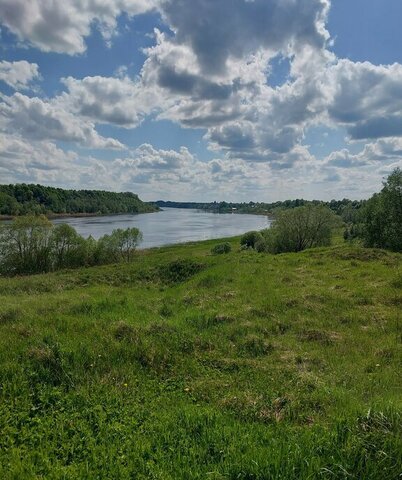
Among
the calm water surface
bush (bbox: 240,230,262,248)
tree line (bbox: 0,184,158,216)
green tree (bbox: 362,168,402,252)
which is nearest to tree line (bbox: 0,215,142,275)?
bush (bbox: 240,230,262,248)

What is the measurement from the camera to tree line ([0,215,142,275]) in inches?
1964

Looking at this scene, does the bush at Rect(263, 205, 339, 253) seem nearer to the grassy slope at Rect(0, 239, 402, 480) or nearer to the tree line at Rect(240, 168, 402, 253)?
the tree line at Rect(240, 168, 402, 253)

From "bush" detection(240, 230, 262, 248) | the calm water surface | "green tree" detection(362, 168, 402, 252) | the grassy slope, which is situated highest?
"green tree" detection(362, 168, 402, 252)

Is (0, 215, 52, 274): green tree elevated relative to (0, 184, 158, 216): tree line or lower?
lower

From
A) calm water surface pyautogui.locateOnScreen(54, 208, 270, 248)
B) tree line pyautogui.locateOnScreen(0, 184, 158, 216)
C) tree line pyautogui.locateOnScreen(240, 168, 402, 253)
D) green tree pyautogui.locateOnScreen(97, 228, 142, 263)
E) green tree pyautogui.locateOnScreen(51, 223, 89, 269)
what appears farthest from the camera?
tree line pyautogui.locateOnScreen(0, 184, 158, 216)

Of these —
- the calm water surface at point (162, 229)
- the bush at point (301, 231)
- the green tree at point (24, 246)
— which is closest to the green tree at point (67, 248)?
the green tree at point (24, 246)

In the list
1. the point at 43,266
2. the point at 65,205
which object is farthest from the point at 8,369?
the point at 65,205

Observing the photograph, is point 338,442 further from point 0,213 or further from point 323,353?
point 0,213

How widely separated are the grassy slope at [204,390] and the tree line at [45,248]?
4204 cm

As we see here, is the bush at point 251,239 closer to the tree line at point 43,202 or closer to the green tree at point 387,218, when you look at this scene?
the green tree at point 387,218

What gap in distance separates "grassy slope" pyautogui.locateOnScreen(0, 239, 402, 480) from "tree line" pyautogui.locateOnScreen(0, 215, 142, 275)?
42.0 metres

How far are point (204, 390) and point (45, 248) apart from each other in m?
50.5

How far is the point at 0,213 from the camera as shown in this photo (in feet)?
427

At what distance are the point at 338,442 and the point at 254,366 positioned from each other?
10.2 feet
